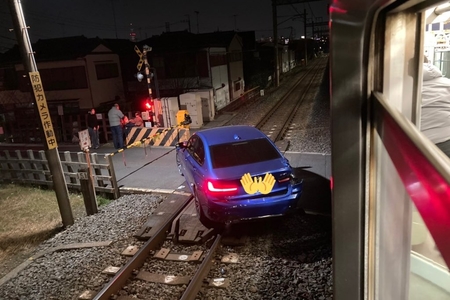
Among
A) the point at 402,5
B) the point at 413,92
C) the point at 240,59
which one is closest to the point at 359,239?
the point at 413,92

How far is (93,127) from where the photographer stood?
13.4 meters

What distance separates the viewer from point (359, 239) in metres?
1.47

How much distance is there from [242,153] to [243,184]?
83cm

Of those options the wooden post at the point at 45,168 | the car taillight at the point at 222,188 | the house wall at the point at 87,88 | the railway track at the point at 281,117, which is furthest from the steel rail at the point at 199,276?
the house wall at the point at 87,88

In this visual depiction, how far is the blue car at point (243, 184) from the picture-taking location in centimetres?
586

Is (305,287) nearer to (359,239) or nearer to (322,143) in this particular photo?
(359,239)

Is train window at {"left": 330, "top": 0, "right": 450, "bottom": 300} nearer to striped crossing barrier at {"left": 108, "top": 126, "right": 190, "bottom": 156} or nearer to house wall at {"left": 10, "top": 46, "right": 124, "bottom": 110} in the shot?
striped crossing barrier at {"left": 108, "top": 126, "right": 190, "bottom": 156}

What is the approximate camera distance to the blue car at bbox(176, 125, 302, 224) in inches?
231

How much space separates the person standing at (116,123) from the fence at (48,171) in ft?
9.08

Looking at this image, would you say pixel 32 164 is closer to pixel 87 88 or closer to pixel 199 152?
pixel 199 152

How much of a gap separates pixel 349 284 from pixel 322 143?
1067cm

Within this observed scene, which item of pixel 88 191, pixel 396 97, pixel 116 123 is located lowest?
pixel 88 191

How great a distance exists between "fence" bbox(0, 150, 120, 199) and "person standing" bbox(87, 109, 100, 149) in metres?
2.87

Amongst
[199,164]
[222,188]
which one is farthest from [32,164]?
[222,188]
